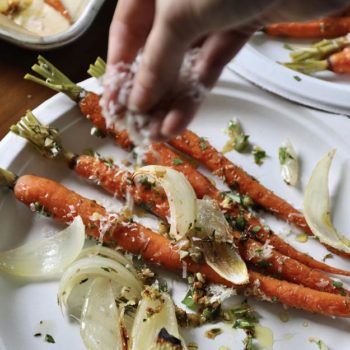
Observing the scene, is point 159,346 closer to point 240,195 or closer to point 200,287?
point 200,287

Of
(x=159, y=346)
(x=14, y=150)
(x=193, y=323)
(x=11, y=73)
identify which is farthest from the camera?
(x=11, y=73)

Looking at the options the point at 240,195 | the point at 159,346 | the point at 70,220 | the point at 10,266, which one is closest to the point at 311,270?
the point at 240,195

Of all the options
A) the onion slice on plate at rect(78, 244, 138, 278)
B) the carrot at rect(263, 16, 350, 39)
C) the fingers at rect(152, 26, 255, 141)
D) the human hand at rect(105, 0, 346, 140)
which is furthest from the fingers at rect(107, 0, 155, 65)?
the carrot at rect(263, 16, 350, 39)

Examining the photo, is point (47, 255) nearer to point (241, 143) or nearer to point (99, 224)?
point (99, 224)

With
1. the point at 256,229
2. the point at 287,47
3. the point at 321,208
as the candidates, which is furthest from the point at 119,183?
the point at 287,47

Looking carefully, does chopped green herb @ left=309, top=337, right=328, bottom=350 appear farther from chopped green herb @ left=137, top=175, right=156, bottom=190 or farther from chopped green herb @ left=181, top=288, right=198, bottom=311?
chopped green herb @ left=137, top=175, right=156, bottom=190

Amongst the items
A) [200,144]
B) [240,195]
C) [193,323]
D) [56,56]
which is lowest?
[193,323]
